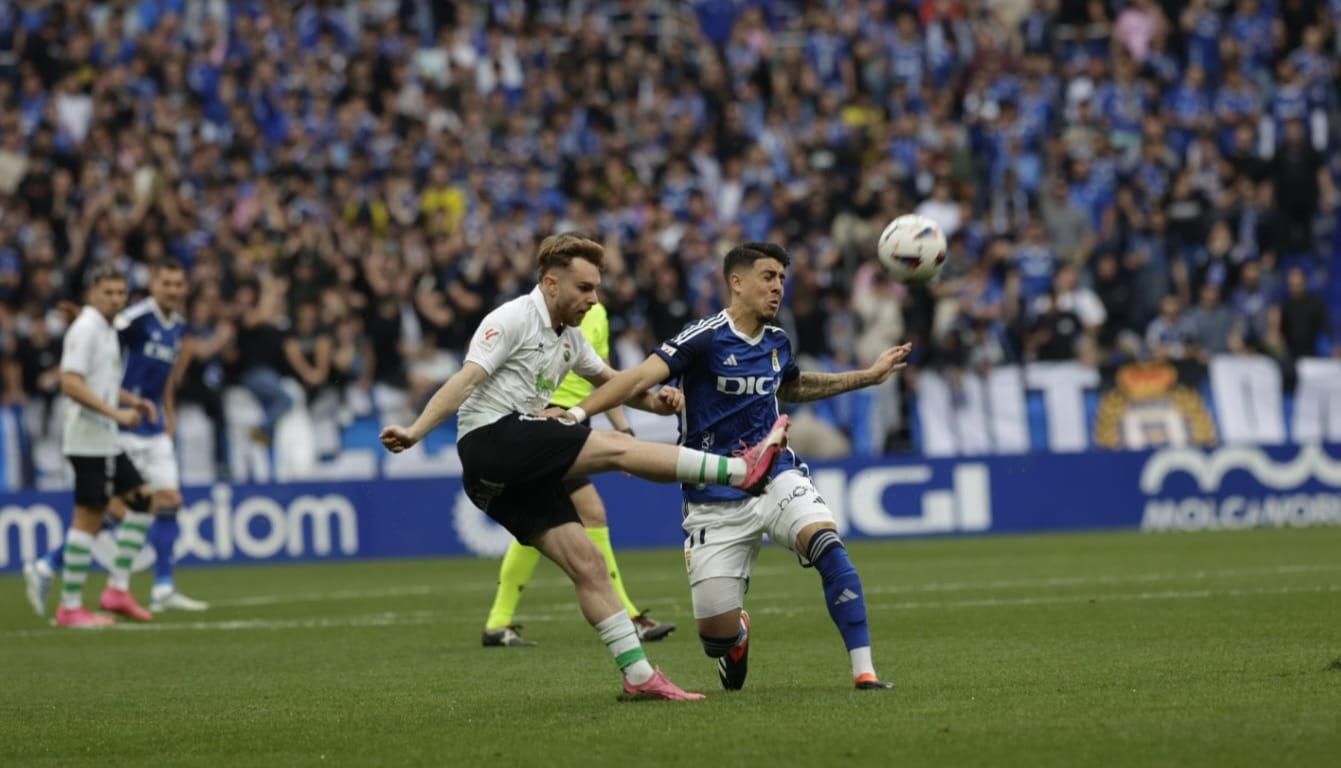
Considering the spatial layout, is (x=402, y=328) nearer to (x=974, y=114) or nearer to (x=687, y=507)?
(x=974, y=114)

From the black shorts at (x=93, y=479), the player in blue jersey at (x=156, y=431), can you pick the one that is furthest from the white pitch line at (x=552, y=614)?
the player in blue jersey at (x=156, y=431)

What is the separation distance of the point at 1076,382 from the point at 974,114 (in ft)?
16.7

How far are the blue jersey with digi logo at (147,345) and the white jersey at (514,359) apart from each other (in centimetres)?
764

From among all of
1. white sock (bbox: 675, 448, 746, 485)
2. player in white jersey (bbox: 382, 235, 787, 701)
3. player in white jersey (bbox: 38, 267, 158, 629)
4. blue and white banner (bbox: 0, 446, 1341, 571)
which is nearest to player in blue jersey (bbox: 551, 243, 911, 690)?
player in white jersey (bbox: 382, 235, 787, 701)

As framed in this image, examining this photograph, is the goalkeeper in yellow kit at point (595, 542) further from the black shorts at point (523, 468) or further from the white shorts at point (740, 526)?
the black shorts at point (523, 468)

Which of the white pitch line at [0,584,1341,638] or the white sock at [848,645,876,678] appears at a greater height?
the white sock at [848,645,876,678]

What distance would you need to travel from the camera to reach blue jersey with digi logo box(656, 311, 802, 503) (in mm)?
10180

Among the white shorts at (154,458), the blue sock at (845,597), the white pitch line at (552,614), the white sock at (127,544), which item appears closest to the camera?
the blue sock at (845,597)

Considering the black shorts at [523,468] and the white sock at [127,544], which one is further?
the white sock at [127,544]

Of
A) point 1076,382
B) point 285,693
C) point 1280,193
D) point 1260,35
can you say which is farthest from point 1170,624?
point 1260,35

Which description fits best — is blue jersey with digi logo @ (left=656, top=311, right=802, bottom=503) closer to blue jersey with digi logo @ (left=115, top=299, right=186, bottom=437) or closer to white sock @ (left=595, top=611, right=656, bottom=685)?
white sock @ (left=595, top=611, right=656, bottom=685)

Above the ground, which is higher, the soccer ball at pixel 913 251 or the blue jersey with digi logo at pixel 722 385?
the soccer ball at pixel 913 251

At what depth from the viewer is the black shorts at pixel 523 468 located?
373 inches

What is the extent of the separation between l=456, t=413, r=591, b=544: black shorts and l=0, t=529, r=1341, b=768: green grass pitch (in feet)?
2.88
